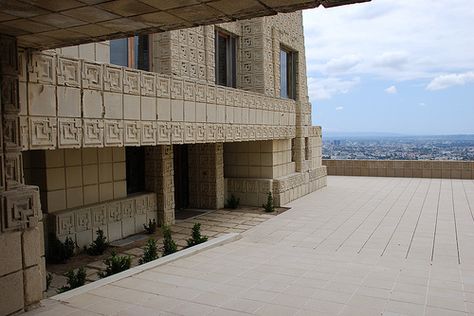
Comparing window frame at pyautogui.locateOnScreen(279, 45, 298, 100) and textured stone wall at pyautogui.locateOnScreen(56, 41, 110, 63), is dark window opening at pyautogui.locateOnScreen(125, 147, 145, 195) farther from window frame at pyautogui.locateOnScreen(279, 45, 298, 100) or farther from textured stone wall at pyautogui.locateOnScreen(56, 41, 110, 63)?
window frame at pyautogui.locateOnScreen(279, 45, 298, 100)

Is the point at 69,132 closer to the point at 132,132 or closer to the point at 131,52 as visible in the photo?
the point at 132,132

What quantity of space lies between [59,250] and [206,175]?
5626 millimetres

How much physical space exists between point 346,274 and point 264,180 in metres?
6.69

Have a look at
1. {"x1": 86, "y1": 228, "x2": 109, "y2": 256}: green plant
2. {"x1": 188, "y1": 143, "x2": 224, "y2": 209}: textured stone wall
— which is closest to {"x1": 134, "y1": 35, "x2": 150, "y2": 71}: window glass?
{"x1": 86, "y1": 228, "x2": 109, "y2": 256}: green plant

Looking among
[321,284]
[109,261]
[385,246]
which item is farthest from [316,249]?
[109,261]

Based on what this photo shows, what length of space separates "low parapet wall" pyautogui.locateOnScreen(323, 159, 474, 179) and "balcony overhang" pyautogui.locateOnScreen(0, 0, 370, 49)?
18.9 meters

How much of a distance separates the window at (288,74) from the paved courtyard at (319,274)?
16.5 ft

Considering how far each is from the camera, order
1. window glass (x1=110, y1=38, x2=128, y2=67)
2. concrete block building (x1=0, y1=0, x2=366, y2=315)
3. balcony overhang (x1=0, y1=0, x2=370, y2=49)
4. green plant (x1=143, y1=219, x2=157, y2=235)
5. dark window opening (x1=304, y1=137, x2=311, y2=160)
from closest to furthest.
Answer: balcony overhang (x1=0, y1=0, x2=370, y2=49), concrete block building (x1=0, y1=0, x2=366, y2=315), window glass (x1=110, y1=38, x2=128, y2=67), green plant (x1=143, y1=219, x2=157, y2=235), dark window opening (x1=304, y1=137, x2=311, y2=160)

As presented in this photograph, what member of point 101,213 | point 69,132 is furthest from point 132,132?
point 101,213

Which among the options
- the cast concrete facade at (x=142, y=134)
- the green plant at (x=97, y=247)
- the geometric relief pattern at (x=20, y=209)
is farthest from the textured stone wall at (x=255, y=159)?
the geometric relief pattern at (x=20, y=209)

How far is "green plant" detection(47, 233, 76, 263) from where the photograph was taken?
7.19 meters

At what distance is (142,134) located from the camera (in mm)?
7152

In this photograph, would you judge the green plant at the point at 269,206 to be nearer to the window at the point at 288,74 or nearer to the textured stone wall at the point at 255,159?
the textured stone wall at the point at 255,159

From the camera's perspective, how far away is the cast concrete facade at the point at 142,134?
4.54m
